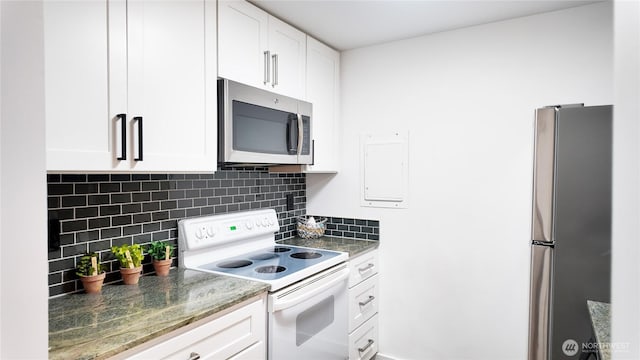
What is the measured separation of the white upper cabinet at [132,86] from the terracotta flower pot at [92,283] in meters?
0.47

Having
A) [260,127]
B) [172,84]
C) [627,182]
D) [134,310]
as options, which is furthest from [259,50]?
[627,182]

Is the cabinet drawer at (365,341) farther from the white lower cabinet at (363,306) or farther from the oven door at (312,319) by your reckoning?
the oven door at (312,319)

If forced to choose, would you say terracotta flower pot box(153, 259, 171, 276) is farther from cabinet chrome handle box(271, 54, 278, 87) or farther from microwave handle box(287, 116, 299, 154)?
cabinet chrome handle box(271, 54, 278, 87)

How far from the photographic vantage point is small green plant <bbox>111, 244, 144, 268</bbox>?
1626mm

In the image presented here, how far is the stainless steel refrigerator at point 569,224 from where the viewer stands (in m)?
1.75

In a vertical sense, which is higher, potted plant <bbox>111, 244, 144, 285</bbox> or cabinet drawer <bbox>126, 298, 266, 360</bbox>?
potted plant <bbox>111, 244, 144, 285</bbox>

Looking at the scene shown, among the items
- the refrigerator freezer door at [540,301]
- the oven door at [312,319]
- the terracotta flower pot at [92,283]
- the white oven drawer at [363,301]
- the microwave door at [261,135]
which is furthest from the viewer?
the white oven drawer at [363,301]

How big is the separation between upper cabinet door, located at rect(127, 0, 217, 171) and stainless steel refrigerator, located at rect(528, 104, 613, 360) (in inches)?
64.1

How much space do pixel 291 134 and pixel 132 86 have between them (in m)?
0.99

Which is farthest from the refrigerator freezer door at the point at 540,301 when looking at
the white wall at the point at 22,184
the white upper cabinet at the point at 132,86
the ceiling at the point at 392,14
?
the white wall at the point at 22,184

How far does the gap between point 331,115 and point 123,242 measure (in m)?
1.57

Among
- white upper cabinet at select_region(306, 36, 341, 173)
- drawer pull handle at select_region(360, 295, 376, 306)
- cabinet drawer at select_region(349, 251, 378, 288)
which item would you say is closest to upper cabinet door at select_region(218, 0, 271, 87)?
white upper cabinet at select_region(306, 36, 341, 173)

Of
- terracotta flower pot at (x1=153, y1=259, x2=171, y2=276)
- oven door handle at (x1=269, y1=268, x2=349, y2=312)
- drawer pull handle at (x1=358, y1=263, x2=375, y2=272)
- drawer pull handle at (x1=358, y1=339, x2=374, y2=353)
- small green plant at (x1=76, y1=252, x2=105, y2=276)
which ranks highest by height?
small green plant at (x1=76, y1=252, x2=105, y2=276)

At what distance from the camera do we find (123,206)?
5.73 feet
